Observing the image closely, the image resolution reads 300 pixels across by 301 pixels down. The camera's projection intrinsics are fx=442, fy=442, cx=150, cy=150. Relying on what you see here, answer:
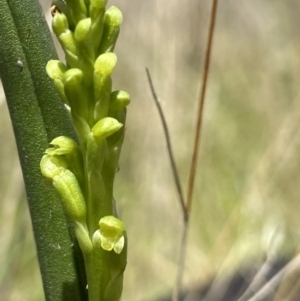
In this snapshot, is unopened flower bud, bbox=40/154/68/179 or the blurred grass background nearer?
unopened flower bud, bbox=40/154/68/179

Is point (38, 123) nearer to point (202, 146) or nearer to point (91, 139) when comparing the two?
point (91, 139)

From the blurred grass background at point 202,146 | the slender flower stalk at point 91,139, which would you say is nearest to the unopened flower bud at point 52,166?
the slender flower stalk at point 91,139

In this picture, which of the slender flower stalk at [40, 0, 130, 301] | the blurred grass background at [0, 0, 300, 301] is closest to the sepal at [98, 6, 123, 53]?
the slender flower stalk at [40, 0, 130, 301]

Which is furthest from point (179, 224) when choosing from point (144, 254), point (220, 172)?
point (220, 172)

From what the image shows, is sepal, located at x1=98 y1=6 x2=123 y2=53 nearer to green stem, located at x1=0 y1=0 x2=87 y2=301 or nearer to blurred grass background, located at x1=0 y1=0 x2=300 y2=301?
green stem, located at x1=0 y1=0 x2=87 y2=301

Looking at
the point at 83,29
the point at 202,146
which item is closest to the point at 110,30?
the point at 83,29

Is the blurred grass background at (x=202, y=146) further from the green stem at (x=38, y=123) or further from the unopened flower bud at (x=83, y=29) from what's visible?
the unopened flower bud at (x=83, y=29)

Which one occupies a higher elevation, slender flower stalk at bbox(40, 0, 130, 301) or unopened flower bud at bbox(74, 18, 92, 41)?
unopened flower bud at bbox(74, 18, 92, 41)
